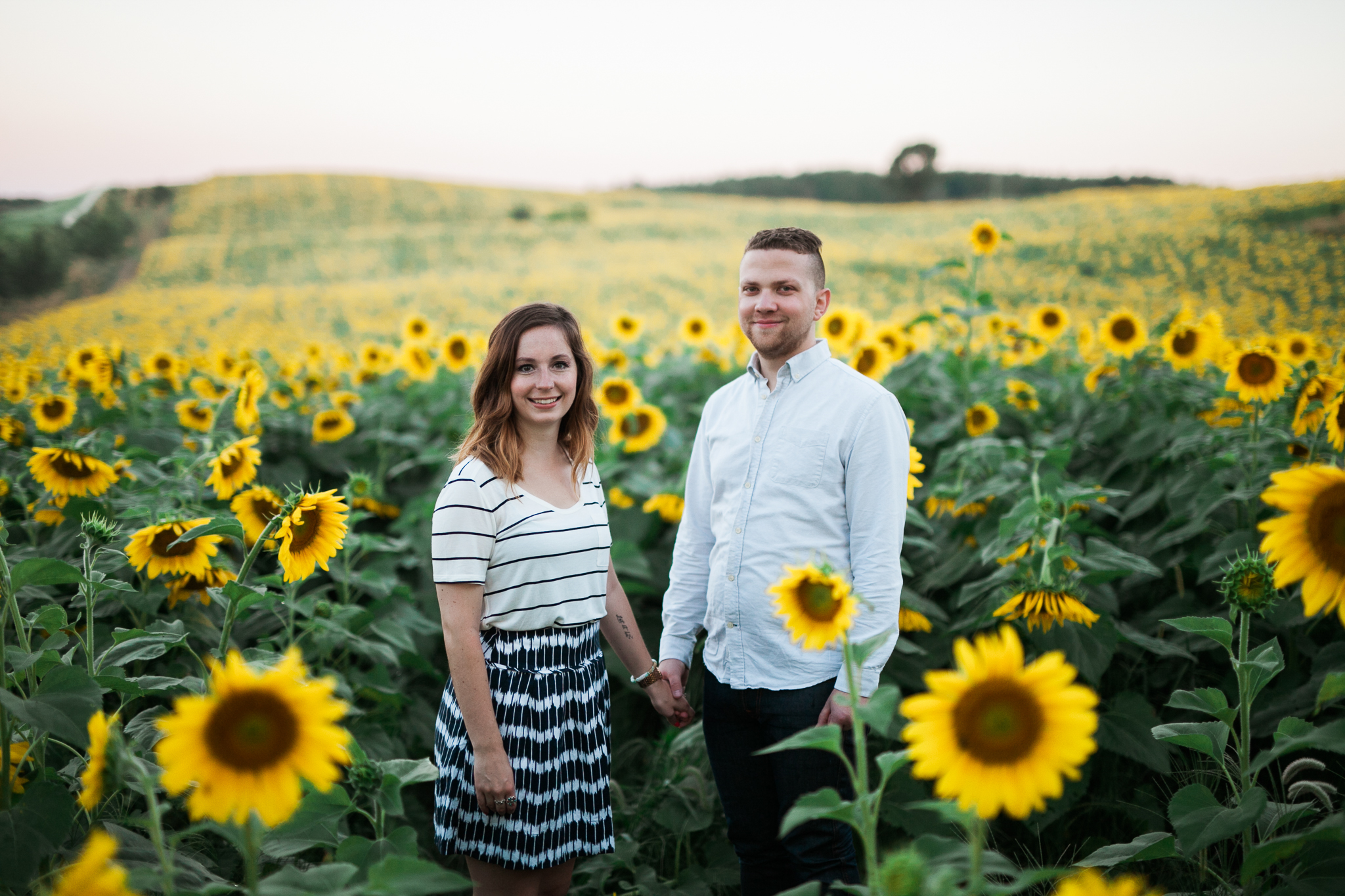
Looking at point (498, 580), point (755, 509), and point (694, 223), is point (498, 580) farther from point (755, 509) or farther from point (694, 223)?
point (694, 223)

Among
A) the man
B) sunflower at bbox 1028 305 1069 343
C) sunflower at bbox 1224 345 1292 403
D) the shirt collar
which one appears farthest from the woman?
sunflower at bbox 1028 305 1069 343

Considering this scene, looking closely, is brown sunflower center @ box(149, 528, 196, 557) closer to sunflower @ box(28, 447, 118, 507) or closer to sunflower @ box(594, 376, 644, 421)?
sunflower @ box(28, 447, 118, 507)

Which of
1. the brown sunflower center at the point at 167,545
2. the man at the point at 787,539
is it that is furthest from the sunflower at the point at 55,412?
the man at the point at 787,539

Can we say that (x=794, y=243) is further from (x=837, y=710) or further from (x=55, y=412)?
(x=55, y=412)

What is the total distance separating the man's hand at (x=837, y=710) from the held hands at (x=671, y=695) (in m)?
0.54

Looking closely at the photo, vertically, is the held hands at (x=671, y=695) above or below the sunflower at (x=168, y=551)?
below

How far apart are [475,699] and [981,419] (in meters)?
2.77

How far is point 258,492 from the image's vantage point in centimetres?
243

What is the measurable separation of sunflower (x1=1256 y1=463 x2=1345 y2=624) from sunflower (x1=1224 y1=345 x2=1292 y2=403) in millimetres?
2228

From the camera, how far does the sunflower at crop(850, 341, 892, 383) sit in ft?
13.2

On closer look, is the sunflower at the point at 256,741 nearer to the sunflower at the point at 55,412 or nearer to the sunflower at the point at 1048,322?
the sunflower at the point at 55,412

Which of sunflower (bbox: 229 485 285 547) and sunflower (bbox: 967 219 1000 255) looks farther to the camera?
sunflower (bbox: 967 219 1000 255)

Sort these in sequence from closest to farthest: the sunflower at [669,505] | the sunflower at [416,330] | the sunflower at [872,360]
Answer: the sunflower at [669,505]
the sunflower at [872,360]
the sunflower at [416,330]

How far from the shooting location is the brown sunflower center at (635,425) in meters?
4.21
